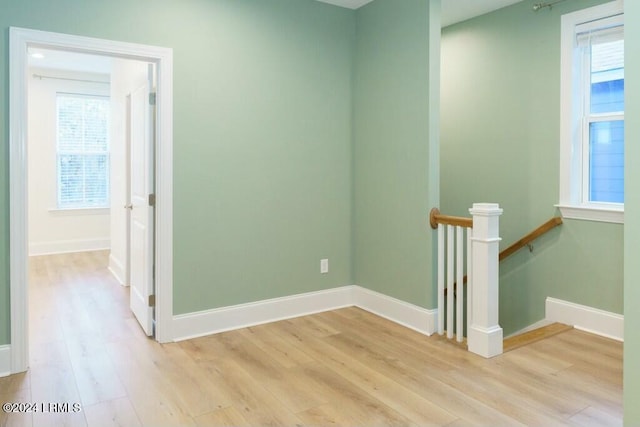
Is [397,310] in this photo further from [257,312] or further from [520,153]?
[520,153]

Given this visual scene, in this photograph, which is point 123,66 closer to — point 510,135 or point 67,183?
point 67,183

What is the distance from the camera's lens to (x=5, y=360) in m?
2.74

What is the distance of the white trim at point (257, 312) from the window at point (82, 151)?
15.2ft

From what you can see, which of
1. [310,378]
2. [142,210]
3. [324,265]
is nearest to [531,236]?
[324,265]

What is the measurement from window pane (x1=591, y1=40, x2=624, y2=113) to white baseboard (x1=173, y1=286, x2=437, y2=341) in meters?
1.99

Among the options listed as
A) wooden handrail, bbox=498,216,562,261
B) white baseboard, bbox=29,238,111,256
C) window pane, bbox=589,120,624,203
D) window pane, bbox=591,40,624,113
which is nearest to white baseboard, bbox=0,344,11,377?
wooden handrail, bbox=498,216,562,261

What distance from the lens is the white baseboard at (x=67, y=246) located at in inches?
263

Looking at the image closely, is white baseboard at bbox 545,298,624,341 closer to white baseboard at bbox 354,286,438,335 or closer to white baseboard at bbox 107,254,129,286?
white baseboard at bbox 354,286,438,335

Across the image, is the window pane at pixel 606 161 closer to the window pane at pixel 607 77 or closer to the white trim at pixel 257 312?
the window pane at pixel 607 77

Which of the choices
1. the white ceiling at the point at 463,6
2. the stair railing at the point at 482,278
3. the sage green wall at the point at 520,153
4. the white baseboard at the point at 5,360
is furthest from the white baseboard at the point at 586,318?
the white baseboard at the point at 5,360

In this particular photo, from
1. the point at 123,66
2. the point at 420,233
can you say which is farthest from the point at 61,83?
the point at 420,233

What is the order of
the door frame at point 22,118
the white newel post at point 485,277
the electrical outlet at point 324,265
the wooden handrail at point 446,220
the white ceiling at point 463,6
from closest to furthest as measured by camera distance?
the door frame at point 22,118 → the white newel post at point 485,277 → the wooden handrail at point 446,220 → the white ceiling at point 463,6 → the electrical outlet at point 324,265

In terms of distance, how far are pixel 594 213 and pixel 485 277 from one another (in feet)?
3.69

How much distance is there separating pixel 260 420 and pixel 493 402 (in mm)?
1188
